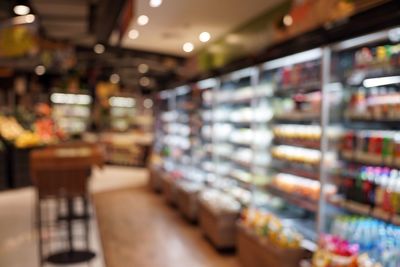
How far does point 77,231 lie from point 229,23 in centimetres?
362

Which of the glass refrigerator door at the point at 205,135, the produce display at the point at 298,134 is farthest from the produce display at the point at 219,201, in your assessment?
the produce display at the point at 298,134

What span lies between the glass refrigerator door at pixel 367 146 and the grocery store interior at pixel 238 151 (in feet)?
0.04

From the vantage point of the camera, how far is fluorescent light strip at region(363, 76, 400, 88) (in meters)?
3.32

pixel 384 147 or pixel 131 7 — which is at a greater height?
pixel 131 7

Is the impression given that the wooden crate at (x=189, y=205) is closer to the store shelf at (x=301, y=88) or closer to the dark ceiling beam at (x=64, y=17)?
the store shelf at (x=301, y=88)

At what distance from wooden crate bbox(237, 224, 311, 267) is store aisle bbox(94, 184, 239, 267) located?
437 millimetres

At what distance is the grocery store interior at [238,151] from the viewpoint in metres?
3.41

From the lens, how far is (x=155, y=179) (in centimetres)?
990

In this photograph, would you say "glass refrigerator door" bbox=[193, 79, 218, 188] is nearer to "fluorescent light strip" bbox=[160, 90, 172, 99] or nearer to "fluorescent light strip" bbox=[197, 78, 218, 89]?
"fluorescent light strip" bbox=[197, 78, 218, 89]

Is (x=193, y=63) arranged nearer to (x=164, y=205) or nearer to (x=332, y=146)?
(x=164, y=205)

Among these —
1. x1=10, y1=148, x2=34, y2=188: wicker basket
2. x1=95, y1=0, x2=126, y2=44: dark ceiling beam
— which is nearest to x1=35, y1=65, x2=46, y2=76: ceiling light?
x1=10, y1=148, x2=34, y2=188: wicker basket

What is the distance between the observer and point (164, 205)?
27.7ft

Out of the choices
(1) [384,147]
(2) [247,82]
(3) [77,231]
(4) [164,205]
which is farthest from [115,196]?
(1) [384,147]

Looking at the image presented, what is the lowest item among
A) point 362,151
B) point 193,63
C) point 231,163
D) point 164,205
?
point 164,205
